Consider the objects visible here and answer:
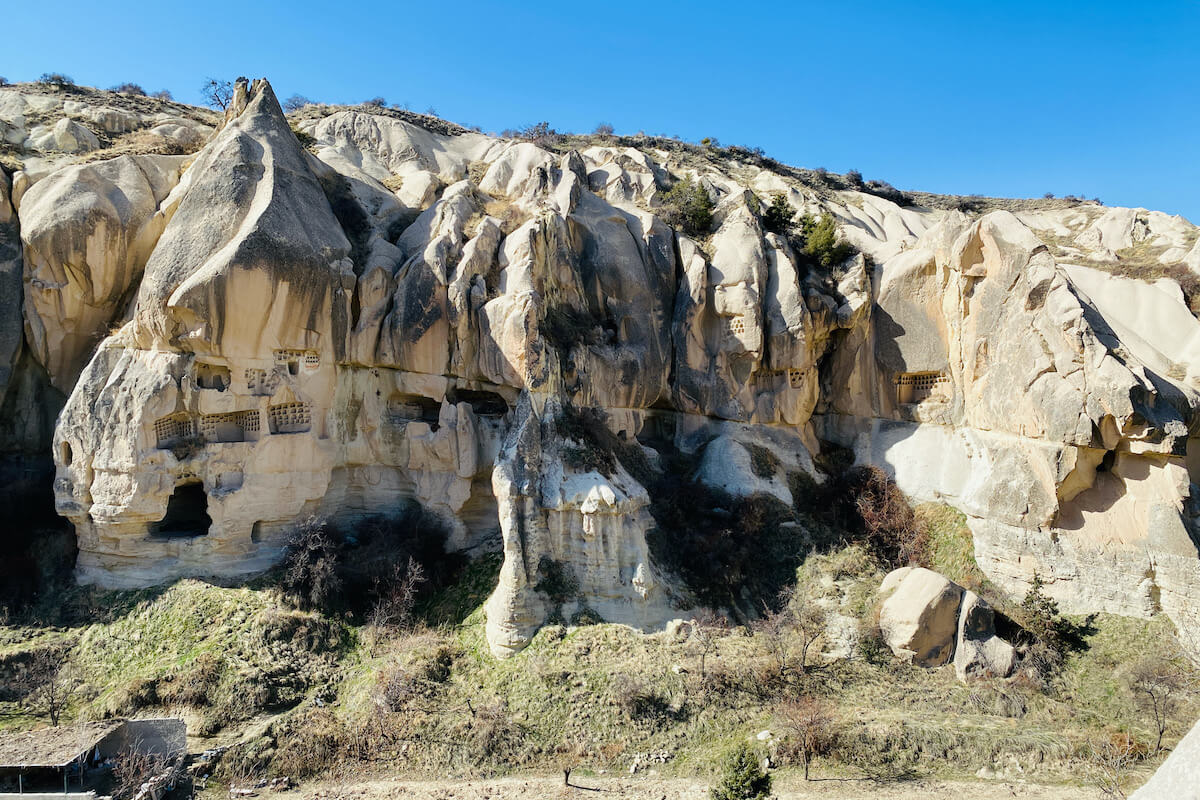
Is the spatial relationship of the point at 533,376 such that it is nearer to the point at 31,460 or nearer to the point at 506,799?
the point at 506,799

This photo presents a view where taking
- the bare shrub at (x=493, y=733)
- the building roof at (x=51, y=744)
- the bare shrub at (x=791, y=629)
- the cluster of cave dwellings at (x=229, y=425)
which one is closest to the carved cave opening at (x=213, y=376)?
the cluster of cave dwellings at (x=229, y=425)

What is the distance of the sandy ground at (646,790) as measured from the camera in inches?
455

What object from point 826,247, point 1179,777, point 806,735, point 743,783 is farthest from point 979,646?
point 1179,777

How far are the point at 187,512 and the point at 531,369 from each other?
974cm

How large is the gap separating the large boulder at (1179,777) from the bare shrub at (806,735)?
917 cm

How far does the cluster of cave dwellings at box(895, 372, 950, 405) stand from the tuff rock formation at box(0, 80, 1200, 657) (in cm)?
6

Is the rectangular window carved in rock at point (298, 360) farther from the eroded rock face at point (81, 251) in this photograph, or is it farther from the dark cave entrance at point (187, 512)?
the eroded rock face at point (81, 251)

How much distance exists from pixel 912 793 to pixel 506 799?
268 inches

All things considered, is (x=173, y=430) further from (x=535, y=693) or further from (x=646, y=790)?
(x=646, y=790)

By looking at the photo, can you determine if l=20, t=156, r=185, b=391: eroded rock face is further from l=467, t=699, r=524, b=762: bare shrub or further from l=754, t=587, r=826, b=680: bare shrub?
l=754, t=587, r=826, b=680: bare shrub

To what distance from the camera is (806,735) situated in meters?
12.3

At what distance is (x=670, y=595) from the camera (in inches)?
603

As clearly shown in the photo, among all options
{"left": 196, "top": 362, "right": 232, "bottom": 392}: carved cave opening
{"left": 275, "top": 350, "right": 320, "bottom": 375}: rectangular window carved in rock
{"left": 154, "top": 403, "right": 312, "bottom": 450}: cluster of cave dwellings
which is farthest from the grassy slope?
{"left": 275, "top": 350, "right": 320, "bottom": 375}: rectangular window carved in rock

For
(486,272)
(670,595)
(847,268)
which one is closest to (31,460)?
(486,272)
